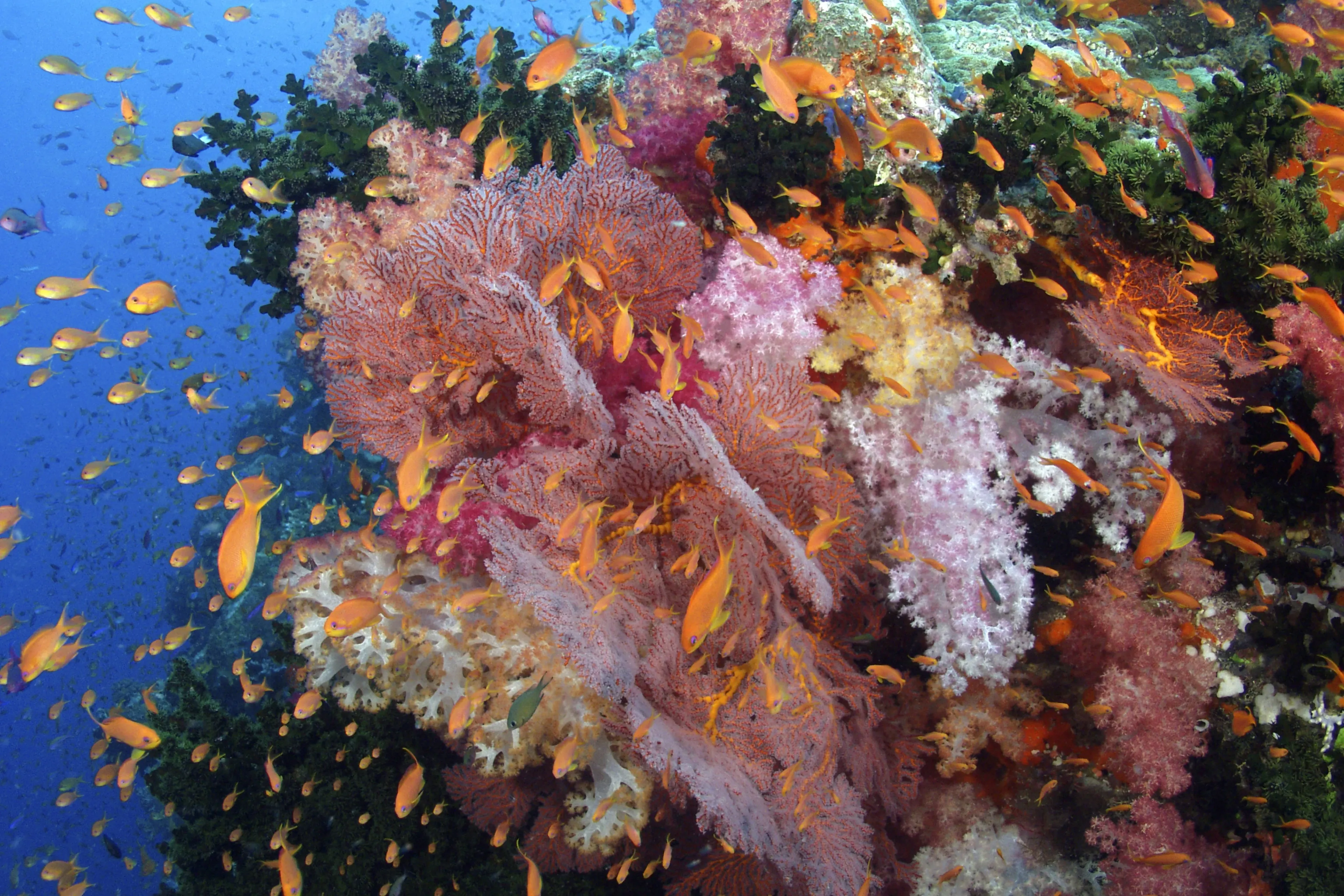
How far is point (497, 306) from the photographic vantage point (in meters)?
3.43

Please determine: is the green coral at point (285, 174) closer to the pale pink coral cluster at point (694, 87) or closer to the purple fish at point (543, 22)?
the pale pink coral cluster at point (694, 87)

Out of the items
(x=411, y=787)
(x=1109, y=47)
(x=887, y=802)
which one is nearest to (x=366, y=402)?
(x=411, y=787)

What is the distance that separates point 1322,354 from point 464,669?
6.01 metres

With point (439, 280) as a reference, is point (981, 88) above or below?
above

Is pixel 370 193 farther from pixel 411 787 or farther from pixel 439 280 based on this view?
pixel 411 787

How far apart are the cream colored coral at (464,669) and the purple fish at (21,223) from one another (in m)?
7.38

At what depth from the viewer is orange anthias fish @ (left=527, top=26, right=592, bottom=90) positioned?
3639 millimetres

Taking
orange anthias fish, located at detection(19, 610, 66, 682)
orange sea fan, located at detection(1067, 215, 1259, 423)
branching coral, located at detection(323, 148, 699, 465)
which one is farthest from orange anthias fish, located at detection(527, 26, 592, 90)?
orange anthias fish, located at detection(19, 610, 66, 682)

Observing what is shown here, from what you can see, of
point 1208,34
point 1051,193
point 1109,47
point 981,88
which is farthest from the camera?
point 1208,34

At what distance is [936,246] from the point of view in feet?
12.9

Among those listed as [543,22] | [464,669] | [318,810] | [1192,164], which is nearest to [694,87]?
[1192,164]

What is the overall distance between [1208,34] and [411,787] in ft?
41.6

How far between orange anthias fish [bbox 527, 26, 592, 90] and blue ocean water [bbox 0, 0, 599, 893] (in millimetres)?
7141

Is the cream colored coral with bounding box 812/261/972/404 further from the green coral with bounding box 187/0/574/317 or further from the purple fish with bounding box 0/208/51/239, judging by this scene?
the purple fish with bounding box 0/208/51/239
